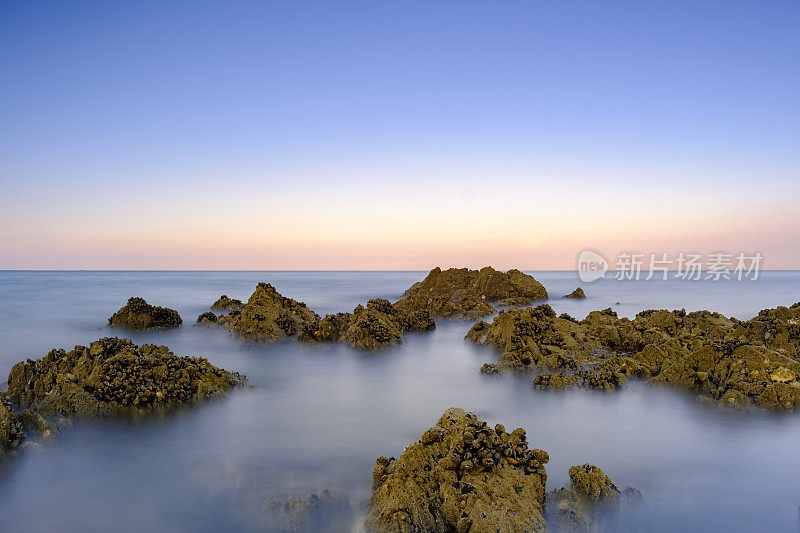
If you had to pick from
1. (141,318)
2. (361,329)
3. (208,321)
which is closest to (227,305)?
(208,321)

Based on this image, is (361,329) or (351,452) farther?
(361,329)

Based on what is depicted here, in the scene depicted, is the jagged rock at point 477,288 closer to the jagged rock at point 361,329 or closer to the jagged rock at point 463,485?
the jagged rock at point 361,329

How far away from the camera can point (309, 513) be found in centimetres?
569

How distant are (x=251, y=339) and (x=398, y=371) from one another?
6.17m

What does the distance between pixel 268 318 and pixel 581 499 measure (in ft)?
46.2

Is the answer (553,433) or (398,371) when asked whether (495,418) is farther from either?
(398,371)

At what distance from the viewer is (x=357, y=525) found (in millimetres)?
5398

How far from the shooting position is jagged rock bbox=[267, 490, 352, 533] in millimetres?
5504

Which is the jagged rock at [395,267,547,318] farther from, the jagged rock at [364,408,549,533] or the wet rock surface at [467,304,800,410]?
the jagged rock at [364,408,549,533]

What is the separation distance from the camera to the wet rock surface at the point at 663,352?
33.2 feet

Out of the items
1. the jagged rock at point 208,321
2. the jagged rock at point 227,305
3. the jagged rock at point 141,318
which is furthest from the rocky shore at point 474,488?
the jagged rock at point 227,305

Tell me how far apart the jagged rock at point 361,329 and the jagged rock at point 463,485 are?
10.2 metres

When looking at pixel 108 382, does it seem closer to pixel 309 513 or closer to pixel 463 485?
pixel 309 513

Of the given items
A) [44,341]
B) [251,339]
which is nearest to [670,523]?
[251,339]
